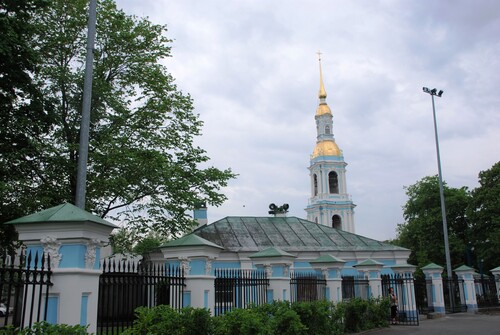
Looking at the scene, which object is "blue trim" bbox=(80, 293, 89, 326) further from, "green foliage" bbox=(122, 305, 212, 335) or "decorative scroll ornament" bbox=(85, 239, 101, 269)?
"green foliage" bbox=(122, 305, 212, 335)

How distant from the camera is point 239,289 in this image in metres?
11.6

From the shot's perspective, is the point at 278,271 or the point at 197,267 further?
the point at 278,271

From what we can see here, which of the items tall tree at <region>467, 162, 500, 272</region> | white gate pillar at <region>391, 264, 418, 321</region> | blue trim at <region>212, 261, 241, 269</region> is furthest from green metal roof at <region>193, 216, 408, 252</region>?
tall tree at <region>467, 162, 500, 272</region>

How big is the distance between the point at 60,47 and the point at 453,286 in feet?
75.5

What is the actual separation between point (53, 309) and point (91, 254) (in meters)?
0.87

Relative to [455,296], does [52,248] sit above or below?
above

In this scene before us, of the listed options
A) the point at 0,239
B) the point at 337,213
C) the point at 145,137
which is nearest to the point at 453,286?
the point at 145,137

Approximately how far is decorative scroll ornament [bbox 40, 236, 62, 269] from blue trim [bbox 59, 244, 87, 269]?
0.17ft

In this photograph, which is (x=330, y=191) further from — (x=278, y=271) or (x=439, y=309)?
(x=278, y=271)

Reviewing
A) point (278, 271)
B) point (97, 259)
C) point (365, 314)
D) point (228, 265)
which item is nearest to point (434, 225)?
point (228, 265)

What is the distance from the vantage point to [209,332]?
855 centimetres

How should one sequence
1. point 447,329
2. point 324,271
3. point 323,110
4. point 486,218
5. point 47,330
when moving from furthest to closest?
point 323,110
point 486,218
point 447,329
point 324,271
point 47,330

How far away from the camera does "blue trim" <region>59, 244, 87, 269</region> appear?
21.2 feet

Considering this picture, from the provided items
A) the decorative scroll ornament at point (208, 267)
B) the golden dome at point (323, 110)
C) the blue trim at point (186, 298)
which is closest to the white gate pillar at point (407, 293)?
the decorative scroll ornament at point (208, 267)
